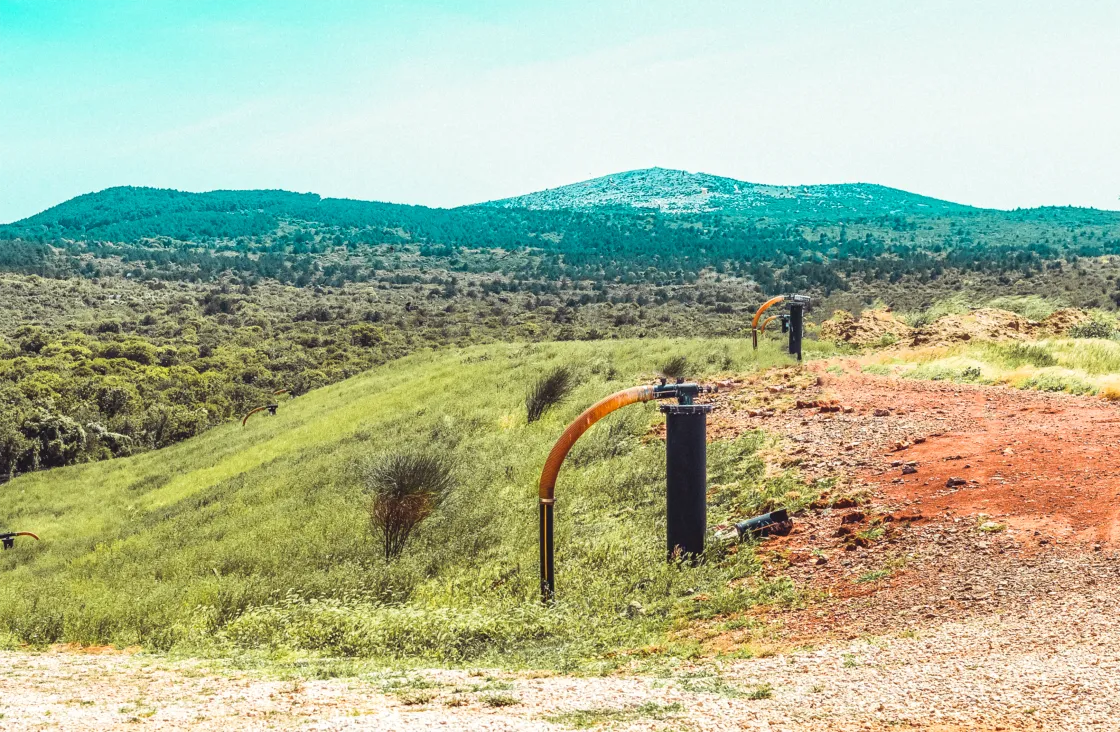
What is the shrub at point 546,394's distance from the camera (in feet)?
53.2

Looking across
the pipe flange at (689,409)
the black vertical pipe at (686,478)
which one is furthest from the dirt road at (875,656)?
the pipe flange at (689,409)

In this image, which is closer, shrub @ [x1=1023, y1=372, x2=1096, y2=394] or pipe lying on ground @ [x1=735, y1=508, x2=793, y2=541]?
pipe lying on ground @ [x1=735, y1=508, x2=793, y2=541]

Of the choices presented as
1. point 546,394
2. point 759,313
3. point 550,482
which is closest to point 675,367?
point 759,313

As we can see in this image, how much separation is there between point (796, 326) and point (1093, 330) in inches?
352

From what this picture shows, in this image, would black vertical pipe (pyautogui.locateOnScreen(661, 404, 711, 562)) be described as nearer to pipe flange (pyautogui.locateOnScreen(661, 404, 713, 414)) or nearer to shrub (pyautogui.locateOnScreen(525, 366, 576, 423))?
pipe flange (pyautogui.locateOnScreen(661, 404, 713, 414))

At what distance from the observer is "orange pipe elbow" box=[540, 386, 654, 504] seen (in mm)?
7109

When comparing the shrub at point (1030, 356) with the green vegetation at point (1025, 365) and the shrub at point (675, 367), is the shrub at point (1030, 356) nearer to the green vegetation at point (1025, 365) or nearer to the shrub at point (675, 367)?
the green vegetation at point (1025, 365)

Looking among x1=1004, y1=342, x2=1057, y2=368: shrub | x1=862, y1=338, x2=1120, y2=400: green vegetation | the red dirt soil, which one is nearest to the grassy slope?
the red dirt soil

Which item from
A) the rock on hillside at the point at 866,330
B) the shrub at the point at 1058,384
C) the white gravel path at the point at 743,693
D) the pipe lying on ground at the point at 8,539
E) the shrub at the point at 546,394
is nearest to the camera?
the white gravel path at the point at 743,693

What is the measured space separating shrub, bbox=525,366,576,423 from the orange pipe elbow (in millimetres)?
8660

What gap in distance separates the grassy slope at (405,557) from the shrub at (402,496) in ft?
0.75

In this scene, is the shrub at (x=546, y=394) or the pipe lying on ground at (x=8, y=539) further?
the shrub at (x=546, y=394)

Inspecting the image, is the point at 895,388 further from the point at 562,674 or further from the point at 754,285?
the point at 754,285

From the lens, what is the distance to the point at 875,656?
4.70 m
